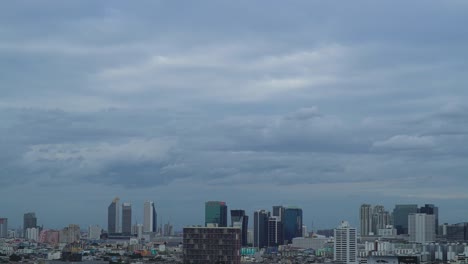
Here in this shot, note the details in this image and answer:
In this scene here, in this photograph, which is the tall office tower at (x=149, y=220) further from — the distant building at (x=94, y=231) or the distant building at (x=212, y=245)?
the distant building at (x=212, y=245)

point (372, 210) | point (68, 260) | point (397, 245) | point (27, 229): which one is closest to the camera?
point (68, 260)

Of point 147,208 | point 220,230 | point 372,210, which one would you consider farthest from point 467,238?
point 220,230

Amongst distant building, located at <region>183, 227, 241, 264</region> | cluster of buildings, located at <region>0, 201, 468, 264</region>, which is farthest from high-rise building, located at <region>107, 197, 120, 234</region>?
distant building, located at <region>183, 227, 241, 264</region>

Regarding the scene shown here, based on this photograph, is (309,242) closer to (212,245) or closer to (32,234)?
(32,234)

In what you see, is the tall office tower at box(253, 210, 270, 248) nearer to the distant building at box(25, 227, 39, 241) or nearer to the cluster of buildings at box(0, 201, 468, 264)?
the cluster of buildings at box(0, 201, 468, 264)

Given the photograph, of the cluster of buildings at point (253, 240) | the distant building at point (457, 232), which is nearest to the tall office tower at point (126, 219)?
the cluster of buildings at point (253, 240)

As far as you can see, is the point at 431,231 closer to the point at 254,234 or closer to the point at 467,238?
the point at 467,238

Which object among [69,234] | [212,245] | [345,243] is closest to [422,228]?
[345,243]
